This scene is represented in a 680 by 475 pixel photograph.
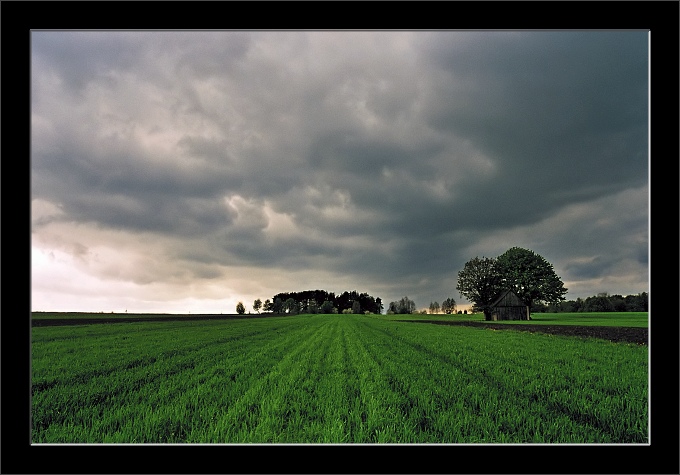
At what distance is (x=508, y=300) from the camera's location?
43875 millimetres

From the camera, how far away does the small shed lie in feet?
142

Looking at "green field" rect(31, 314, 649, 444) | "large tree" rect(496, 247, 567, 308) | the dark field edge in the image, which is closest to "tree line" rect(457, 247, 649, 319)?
"large tree" rect(496, 247, 567, 308)

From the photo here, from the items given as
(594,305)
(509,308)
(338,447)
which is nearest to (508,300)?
A: (509,308)

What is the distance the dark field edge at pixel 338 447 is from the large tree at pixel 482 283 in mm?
43864

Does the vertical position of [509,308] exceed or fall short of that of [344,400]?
it falls short

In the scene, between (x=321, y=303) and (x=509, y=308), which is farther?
(x=321, y=303)

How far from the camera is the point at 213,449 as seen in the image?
2248 mm

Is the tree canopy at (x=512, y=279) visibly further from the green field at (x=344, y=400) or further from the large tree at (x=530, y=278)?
the green field at (x=344, y=400)

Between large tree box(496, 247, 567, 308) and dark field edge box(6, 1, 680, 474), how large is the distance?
4451 cm

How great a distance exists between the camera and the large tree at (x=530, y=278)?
139ft

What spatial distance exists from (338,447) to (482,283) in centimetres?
4529

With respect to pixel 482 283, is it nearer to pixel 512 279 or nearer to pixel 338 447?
pixel 512 279
